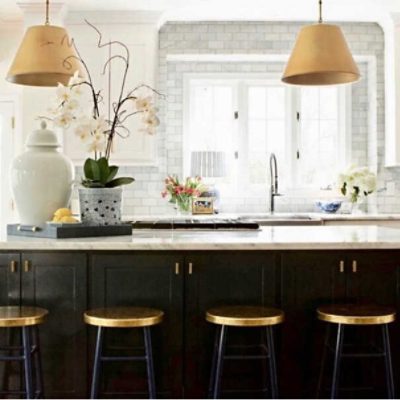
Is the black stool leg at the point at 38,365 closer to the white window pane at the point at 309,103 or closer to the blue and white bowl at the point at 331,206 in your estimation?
the blue and white bowl at the point at 331,206

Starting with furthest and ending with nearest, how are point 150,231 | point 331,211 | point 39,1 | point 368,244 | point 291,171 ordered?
1. point 291,171
2. point 331,211
3. point 39,1
4. point 150,231
5. point 368,244

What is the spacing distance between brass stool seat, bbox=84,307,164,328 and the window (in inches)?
148

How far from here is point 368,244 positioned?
2.95 metres

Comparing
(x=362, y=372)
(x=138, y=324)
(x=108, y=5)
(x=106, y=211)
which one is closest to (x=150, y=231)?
(x=106, y=211)

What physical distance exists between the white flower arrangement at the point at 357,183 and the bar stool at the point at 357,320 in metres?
3.15

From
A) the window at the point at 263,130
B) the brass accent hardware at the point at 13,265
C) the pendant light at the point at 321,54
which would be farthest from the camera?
Answer: the window at the point at 263,130

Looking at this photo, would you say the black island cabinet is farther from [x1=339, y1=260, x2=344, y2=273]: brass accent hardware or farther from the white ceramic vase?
the white ceramic vase

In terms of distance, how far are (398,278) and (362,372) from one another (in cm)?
49

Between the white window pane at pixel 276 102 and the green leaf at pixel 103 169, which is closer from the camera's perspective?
the green leaf at pixel 103 169

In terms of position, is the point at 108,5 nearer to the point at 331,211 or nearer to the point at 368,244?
the point at 331,211

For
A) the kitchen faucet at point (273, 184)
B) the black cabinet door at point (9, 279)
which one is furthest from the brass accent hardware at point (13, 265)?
the kitchen faucet at point (273, 184)

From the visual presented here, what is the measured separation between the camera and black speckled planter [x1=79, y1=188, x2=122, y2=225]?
325cm

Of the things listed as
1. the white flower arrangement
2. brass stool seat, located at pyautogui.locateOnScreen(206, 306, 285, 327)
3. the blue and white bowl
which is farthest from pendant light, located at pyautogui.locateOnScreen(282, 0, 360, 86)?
the blue and white bowl

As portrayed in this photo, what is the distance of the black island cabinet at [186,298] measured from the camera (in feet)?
9.82
